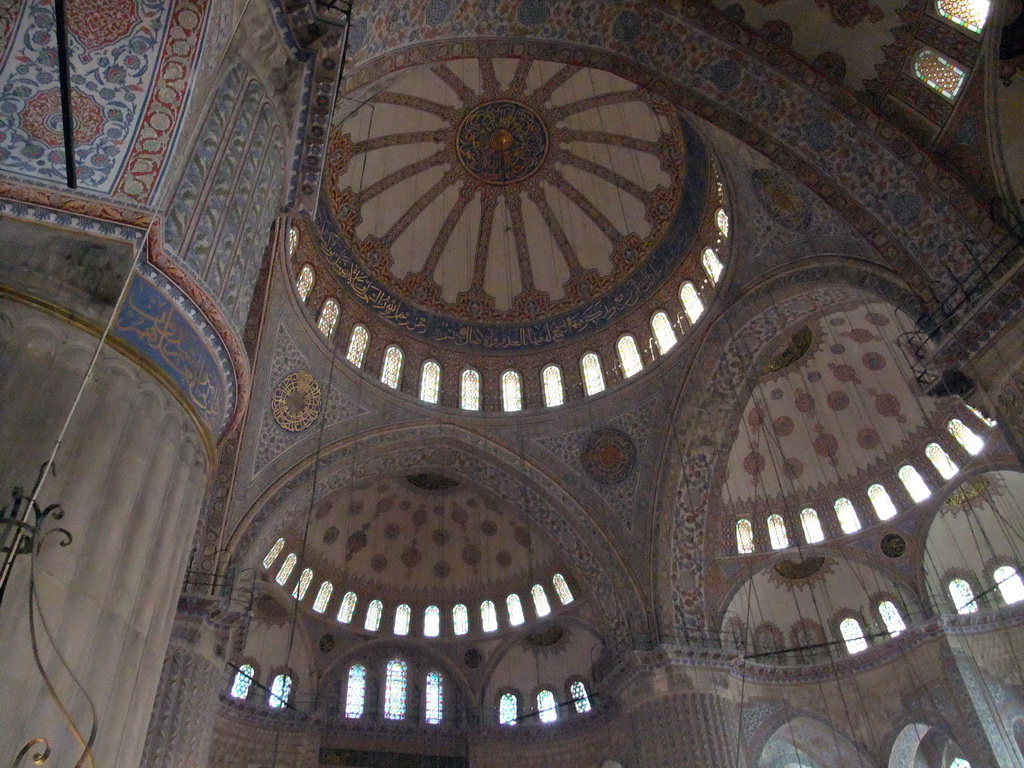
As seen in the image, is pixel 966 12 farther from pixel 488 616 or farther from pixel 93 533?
pixel 488 616

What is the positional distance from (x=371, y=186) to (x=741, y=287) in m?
7.21

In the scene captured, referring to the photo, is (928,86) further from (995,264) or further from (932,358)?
(932,358)

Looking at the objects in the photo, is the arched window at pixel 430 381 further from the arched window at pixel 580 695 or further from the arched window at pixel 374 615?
the arched window at pixel 580 695

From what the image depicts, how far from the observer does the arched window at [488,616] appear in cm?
1717

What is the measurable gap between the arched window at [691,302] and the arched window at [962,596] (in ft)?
23.5

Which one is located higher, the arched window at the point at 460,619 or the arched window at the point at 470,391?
the arched window at the point at 470,391

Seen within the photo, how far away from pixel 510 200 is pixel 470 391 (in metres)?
4.07

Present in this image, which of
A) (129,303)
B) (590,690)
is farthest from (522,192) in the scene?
(129,303)

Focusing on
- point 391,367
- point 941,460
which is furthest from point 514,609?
point 941,460

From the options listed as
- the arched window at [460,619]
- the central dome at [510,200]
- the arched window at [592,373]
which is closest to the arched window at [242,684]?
the arched window at [460,619]

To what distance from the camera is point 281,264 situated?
12.2 metres

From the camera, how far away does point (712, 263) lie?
13.4 m

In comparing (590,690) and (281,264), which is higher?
(281,264)

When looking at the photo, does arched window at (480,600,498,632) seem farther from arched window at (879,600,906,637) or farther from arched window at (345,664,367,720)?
arched window at (879,600,906,637)
